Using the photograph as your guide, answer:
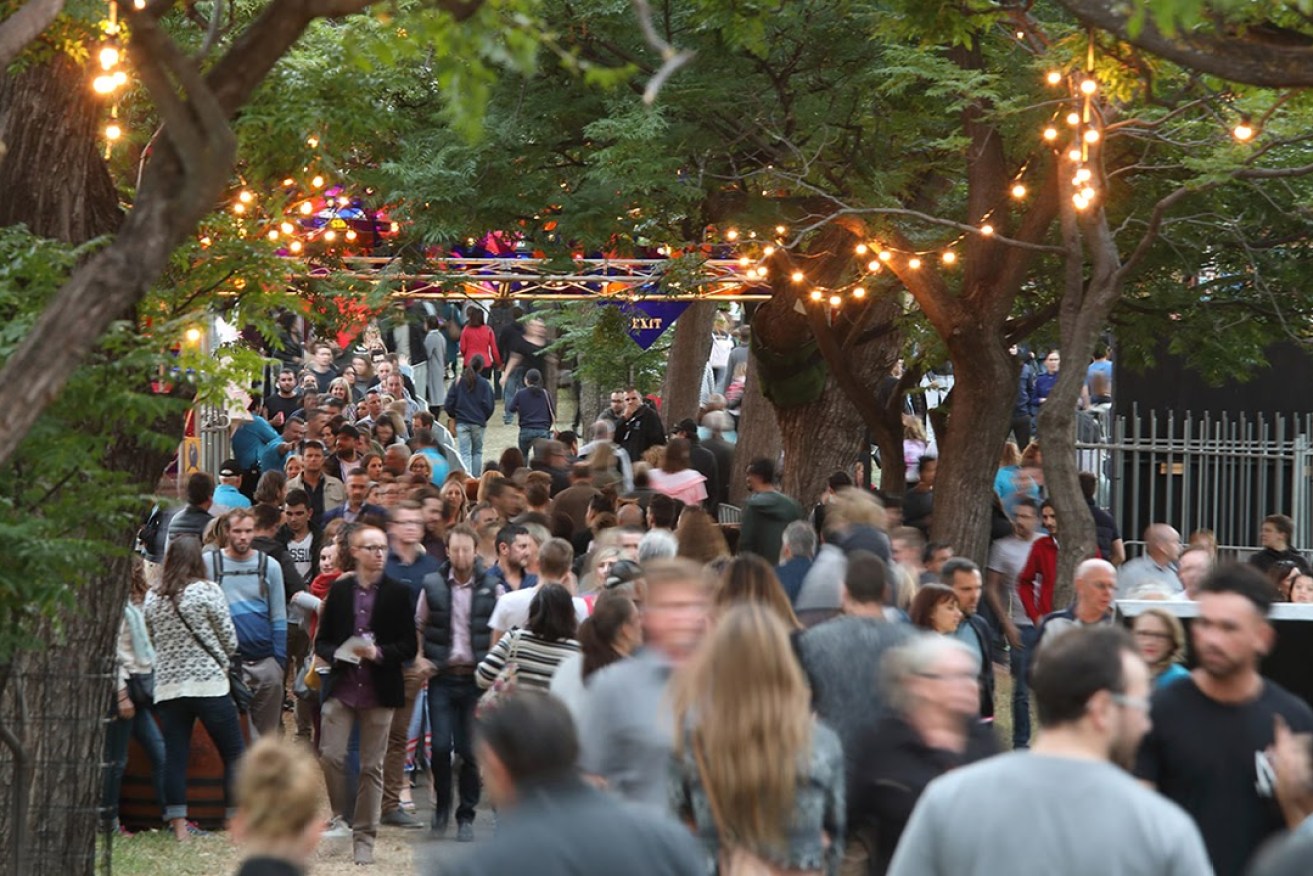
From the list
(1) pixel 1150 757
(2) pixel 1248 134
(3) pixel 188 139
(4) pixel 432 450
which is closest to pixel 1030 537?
(2) pixel 1248 134

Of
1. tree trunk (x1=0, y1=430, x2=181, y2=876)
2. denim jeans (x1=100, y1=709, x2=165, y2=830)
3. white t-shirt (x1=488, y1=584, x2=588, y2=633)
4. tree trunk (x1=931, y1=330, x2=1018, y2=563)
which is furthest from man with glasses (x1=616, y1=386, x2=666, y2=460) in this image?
tree trunk (x1=0, y1=430, x2=181, y2=876)

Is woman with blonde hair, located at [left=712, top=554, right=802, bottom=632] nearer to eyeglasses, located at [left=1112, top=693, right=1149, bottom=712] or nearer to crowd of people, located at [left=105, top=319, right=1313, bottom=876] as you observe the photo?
crowd of people, located at [left=105, top=319, right=1313, bottom=876]

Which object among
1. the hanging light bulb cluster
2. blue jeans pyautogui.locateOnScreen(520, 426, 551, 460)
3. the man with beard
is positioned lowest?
the man with beard

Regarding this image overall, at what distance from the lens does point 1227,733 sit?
248 inches

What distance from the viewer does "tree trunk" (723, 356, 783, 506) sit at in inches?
973

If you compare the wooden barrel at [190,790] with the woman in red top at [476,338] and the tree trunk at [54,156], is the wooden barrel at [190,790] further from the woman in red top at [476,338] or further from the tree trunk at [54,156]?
the woman in red top at [476,338]

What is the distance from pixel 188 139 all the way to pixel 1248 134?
1002 centimetres

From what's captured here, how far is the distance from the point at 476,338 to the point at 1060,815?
27559 millimetres

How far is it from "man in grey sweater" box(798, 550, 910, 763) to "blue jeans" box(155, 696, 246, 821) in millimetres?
5664

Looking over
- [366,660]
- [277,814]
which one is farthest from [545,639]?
[277,814]

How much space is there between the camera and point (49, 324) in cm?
579

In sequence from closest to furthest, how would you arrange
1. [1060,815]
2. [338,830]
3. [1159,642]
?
[1060,815] → [1159,642] → [338,830]

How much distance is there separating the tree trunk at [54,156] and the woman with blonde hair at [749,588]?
4176mm

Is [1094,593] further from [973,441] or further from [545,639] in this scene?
[973,441]
